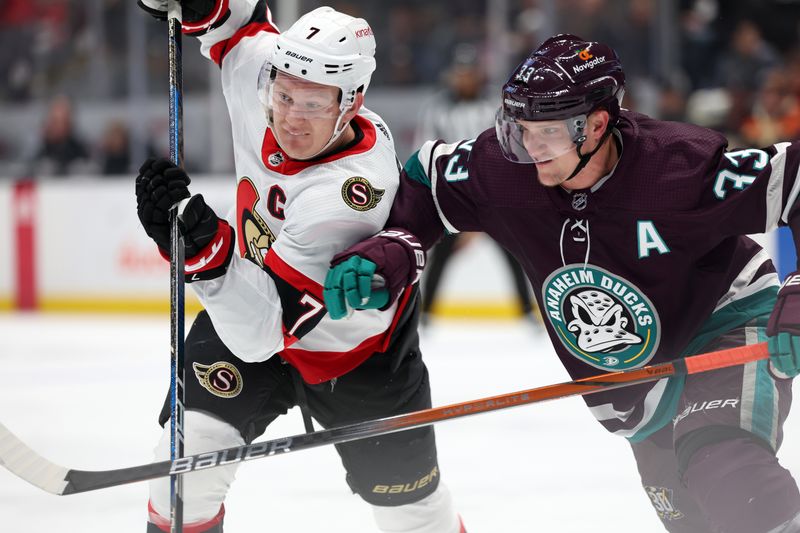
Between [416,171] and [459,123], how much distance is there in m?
3.79

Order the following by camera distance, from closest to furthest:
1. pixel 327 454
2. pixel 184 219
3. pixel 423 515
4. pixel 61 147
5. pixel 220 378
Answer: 1. pixel 184 219
2. pixel 220 378
3. pixel 423 515
4. pixel 327 454
5. pixel 61 147

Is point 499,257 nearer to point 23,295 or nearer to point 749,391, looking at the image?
point 23,295

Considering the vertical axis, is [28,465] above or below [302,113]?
Answer: below

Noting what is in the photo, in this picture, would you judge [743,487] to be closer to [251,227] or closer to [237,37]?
[251,227]

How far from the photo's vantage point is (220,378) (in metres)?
2.20

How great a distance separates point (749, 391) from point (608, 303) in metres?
0.30

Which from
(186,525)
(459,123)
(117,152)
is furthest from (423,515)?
(117,152)

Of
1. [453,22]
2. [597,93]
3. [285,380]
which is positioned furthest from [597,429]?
[453,22]

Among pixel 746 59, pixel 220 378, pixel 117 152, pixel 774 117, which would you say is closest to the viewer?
pixel 220 378

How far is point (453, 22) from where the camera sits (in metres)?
6.86

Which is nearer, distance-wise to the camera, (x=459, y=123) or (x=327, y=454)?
(x=327, y=454)

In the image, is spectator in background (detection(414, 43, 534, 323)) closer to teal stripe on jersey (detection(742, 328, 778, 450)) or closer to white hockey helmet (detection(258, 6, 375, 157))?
white hockey helmet (detection(258, 6, 375, 157))

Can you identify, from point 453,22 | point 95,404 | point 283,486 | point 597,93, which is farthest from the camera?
point 453,22


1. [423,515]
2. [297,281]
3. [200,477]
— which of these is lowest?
[423,515]
